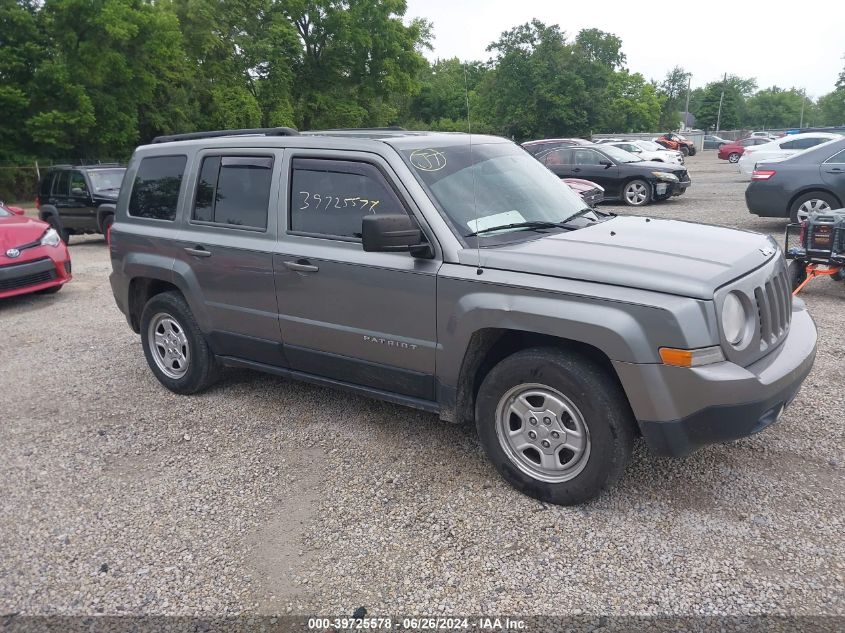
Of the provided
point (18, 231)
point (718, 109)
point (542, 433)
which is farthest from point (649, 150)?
point (718, 109)

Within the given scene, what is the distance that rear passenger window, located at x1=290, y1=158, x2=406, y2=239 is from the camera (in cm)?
386

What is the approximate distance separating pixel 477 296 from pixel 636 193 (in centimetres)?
1347

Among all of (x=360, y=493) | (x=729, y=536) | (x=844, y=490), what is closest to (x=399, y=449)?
(x=360, y=493)

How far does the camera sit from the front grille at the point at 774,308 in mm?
3244

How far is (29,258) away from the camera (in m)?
8.54

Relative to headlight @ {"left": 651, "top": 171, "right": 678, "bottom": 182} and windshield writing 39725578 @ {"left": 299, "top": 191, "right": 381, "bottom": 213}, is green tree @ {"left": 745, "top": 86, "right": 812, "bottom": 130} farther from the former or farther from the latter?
windshield writing 39725578 @ {"left": 299, "top": 191, "right": 381, "bottom": 213}

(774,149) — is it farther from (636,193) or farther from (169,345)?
(169,345)

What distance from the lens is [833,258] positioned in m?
6.36

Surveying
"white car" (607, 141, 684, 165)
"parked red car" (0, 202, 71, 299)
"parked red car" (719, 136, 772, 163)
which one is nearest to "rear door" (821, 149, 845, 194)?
"parked red car" (0, 202, 71, 299)

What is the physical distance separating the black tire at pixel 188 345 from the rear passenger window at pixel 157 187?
2.11 ft

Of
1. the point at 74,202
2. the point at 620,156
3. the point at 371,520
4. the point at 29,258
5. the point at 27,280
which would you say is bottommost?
the point at 371,520

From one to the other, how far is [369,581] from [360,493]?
75 cm

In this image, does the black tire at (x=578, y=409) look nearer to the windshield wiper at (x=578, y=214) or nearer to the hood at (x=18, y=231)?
the windshield wiper at (x=578, y=214)

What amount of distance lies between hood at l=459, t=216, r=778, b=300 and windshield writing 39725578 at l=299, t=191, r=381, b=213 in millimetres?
731
